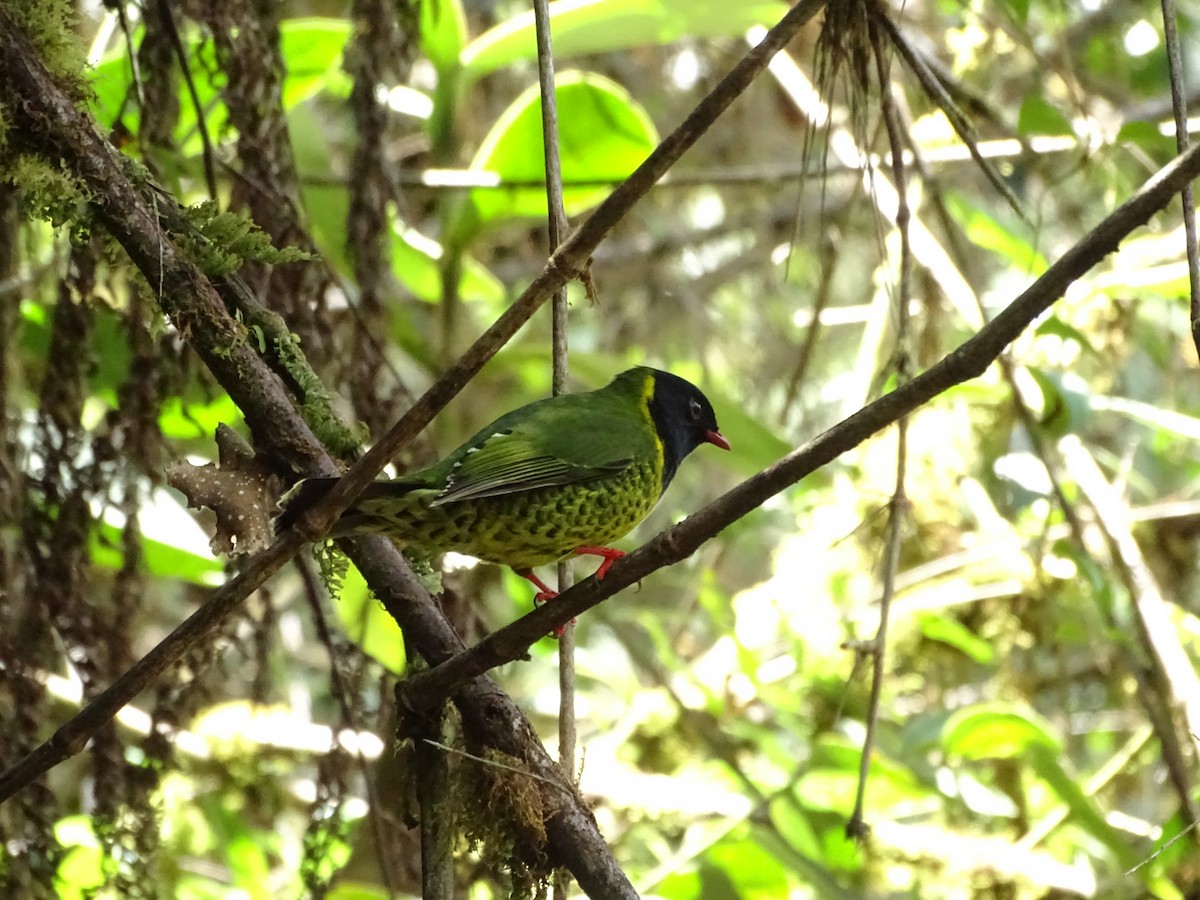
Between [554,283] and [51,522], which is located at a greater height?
[51,522]

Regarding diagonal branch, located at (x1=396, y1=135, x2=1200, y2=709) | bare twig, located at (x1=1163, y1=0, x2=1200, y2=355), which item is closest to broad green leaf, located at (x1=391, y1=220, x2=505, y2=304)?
diagonal branch, located at (x1=396, y1=135, x2=1200, y2=709)

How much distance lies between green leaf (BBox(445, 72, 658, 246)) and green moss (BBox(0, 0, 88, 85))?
1.57 metres

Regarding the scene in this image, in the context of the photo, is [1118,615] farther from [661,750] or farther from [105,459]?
[105,459]

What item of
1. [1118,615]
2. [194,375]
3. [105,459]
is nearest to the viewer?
[105,459]

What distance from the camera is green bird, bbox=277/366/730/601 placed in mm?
2551

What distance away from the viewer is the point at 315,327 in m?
2.96

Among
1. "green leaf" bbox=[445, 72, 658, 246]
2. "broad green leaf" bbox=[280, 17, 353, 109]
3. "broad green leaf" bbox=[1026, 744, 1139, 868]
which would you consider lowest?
"broad green leaf" bbox=[1026, 744, 1139, 868]

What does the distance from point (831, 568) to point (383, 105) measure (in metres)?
2.43

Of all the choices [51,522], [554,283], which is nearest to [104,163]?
[554,283]

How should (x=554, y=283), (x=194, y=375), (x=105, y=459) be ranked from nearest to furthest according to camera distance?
(x=554, y=283), (x=105, y=459), (x=194, y=375)

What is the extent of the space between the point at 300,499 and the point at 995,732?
2435 mm

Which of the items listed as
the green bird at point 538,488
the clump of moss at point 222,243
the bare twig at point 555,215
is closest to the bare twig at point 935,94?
the bare twig at point 555,215

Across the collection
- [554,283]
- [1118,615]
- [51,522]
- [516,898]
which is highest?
[51,522]

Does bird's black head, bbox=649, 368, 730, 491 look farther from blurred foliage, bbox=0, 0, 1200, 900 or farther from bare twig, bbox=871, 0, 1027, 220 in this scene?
bare twig, bbox=871, 0, 1027, 220
